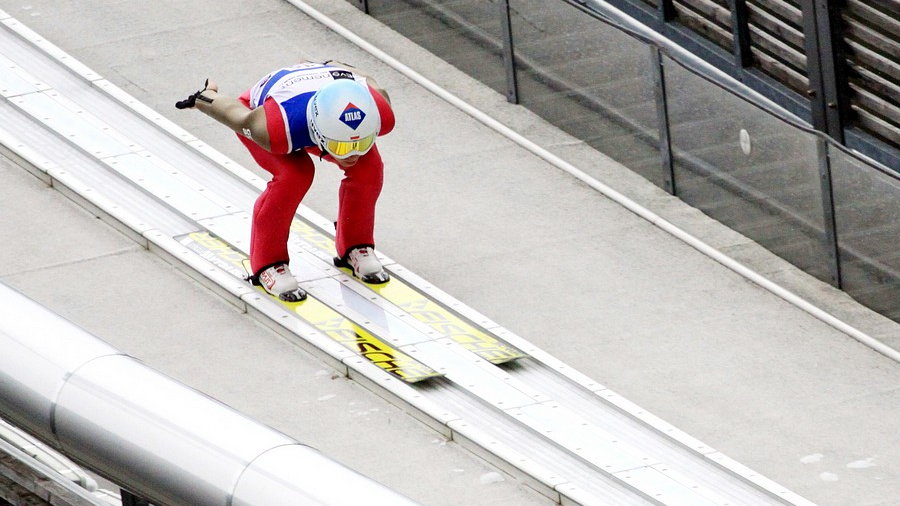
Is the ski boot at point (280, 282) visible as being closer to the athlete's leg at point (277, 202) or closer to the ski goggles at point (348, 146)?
the athlete's leg at point (277, 202)

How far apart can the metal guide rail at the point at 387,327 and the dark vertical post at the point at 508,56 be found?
7.03 ft

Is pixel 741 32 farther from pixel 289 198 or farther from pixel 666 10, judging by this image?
pixel 289 198

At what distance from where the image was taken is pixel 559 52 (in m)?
11.7

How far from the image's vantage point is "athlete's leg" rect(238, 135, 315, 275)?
918 cm

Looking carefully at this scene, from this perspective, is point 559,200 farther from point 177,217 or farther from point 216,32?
point 216,32

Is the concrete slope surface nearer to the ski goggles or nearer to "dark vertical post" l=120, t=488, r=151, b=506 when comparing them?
the ski goggles

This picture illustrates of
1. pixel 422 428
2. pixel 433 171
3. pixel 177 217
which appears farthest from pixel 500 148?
pixel 422 428

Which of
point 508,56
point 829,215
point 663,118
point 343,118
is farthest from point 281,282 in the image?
→ point 508,56

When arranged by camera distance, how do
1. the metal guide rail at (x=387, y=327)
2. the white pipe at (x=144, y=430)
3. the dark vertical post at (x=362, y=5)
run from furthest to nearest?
the dark vertical post at (x=362, y=5) < the metal guide rail at (x=387, y=327) < the white pipe at (x=144, y=430)

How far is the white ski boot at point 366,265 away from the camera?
979 cm

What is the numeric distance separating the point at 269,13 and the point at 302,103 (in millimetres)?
4581

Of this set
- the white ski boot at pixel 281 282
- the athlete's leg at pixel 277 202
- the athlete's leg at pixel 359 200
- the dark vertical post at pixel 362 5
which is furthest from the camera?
the dark vertical post at pixel 362 5

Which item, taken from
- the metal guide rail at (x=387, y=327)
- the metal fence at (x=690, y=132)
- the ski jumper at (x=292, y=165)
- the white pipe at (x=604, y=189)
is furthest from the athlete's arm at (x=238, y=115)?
the metal fence at (x=690, y=132)

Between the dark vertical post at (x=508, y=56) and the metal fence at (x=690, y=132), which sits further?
the dark vertical post at (x=508, y=56)
